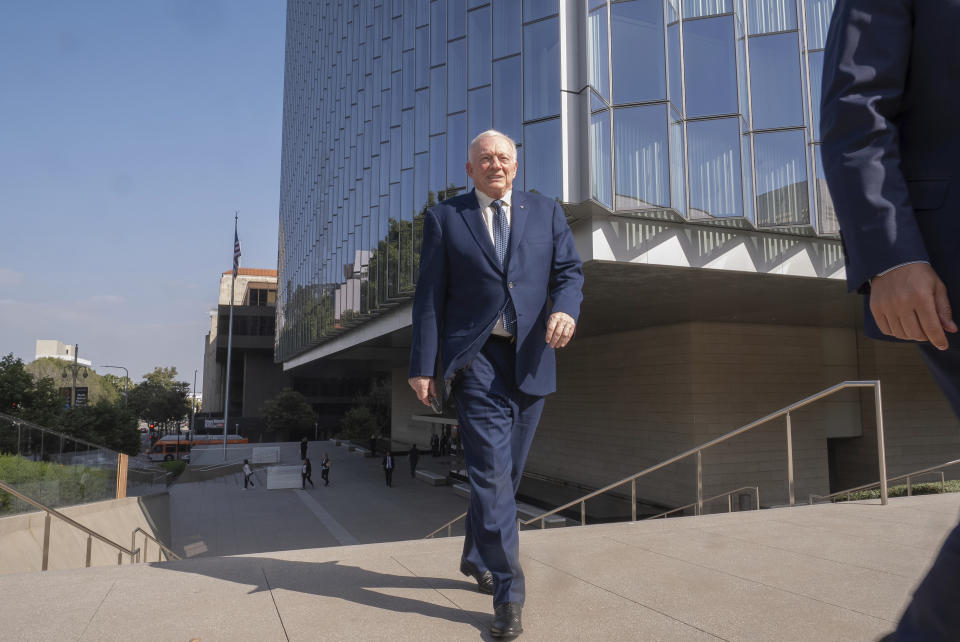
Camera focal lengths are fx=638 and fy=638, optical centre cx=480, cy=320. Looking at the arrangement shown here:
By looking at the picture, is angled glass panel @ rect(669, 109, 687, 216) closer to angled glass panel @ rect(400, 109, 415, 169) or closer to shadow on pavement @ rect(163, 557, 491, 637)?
angled glass panel @ rect(400, 109, 415, 169)

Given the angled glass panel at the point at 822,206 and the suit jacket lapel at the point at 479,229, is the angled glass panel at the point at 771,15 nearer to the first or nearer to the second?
the angled glass panel at the point at 822,206

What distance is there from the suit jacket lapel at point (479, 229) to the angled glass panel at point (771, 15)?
13606mm

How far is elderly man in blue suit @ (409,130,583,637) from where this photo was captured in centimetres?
281

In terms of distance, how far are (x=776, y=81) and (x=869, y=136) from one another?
14634 mm

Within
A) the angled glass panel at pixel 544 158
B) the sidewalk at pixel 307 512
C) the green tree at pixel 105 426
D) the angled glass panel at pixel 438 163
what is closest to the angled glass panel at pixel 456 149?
the angled glass panel at pixel 438 163

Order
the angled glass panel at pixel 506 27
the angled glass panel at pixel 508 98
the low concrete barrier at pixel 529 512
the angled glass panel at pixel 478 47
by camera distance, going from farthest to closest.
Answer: the low concrete barrier at pixel 529 512 < the angled glass panel at pixel 478 47 < the angled glass panel at pixel 506 27 < the angled glass panel at pixel 508 98

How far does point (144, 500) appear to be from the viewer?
53.7ft

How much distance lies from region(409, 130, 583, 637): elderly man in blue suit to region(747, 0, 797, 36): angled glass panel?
1349 cm

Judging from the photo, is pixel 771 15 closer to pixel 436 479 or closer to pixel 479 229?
pixel 479 229

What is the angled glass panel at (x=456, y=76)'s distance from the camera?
17.0m

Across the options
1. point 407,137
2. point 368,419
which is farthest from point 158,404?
point 407,137

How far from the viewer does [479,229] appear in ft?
9.98

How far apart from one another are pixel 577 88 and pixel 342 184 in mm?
19490

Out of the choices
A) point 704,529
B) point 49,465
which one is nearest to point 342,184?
point 49,465
